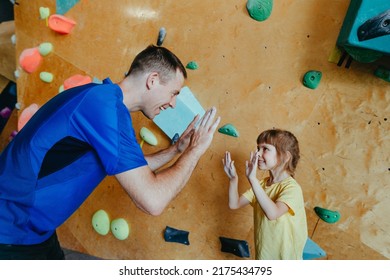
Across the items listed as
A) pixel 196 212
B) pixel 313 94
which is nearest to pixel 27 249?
pixel 196 212

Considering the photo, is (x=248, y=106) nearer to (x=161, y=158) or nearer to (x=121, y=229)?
(x=161, y=158)

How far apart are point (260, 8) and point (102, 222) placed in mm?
1279

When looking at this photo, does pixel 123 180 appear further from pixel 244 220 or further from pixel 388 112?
pixel 388 112

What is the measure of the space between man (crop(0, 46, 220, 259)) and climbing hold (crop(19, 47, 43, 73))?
1.10 meters

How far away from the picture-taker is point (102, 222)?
1812 millimetres

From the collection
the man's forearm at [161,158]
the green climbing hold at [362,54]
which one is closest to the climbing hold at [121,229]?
the man's forearm at [161,158]

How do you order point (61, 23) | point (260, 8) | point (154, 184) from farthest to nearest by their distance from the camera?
point (61, 23) < point (260, 8) < point (154, 184)

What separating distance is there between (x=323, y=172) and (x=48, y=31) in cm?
163

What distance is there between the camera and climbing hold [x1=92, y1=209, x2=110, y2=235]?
1811 mm

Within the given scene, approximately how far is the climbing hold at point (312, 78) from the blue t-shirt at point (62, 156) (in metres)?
0.71

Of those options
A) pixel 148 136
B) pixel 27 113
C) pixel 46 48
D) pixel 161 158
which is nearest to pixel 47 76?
pixel 46 48

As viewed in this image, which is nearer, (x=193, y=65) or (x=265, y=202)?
(x=265, y=202)

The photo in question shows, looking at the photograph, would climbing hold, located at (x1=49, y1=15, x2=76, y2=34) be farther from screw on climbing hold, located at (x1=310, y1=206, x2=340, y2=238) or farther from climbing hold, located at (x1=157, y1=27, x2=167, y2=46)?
screw on climbing hold, located at (x1=310, y1=206, x2=340, y2=238)

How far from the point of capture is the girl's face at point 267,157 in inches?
48.4
